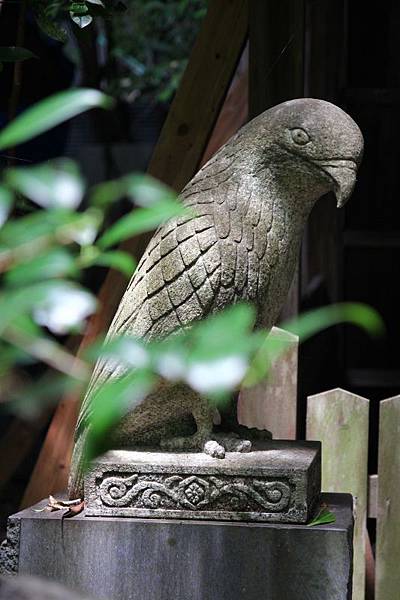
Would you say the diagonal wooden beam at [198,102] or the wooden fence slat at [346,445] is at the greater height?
the diagonal wooden beam at [198,102]

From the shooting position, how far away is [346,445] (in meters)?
3.39

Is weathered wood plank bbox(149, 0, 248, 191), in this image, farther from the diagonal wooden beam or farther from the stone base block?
the stone base block

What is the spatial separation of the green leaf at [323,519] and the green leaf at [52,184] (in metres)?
1.82

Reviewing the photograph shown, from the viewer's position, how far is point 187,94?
3.81 meters

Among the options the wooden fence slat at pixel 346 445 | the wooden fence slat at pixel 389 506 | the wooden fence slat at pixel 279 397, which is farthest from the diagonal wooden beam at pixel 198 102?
the wooden fence slat at pixel 389 506

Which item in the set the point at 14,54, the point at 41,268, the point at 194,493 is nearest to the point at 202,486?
the point at 194,493

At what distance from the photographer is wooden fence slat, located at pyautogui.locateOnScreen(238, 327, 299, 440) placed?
3.54m

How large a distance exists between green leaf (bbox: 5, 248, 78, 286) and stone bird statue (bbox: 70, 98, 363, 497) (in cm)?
168

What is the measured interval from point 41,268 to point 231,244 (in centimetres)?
173

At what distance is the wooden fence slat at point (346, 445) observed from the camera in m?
3.36

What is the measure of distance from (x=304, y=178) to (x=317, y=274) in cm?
200

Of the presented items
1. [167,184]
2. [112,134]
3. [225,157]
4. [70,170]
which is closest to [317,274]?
[167,184]

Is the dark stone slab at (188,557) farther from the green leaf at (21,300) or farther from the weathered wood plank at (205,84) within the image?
the green leaf at (21,300)

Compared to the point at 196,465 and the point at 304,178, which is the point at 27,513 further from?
the point at 304,178
